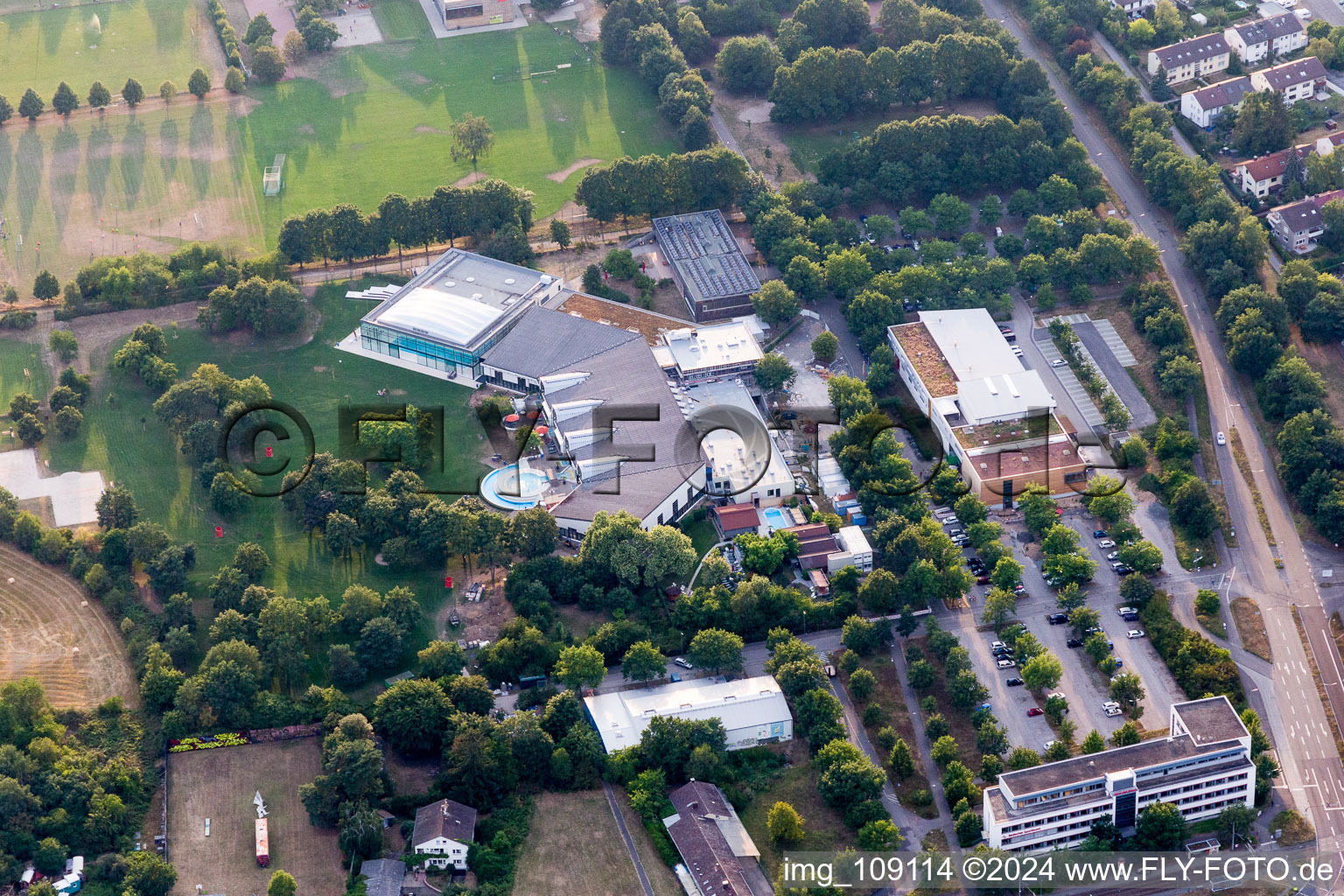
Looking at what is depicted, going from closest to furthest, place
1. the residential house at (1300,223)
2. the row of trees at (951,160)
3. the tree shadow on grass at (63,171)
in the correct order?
the residential house at (1300,223) → the row of trees at (951,160) → the tree shadow on grass at (63,171)

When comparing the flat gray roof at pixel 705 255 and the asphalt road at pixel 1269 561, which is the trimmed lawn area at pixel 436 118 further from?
the asphalt road at pixel 1269 561

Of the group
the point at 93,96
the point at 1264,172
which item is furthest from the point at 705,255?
the point at 93,96

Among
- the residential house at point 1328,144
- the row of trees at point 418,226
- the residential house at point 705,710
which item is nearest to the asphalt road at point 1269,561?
the residential house at point 1328,144

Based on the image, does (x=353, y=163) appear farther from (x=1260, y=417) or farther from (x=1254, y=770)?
(x=1254, y=770)

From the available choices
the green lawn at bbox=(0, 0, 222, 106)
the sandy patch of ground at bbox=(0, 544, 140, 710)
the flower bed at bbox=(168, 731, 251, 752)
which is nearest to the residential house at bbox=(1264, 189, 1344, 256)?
the flower bed at bbox=(168, 731, 251, 752)

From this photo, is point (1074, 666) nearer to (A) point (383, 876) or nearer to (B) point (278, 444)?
(A) point (383, 876)

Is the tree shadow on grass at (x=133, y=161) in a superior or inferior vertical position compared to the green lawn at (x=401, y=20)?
inferior

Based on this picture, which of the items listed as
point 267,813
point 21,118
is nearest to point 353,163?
point 21,118
